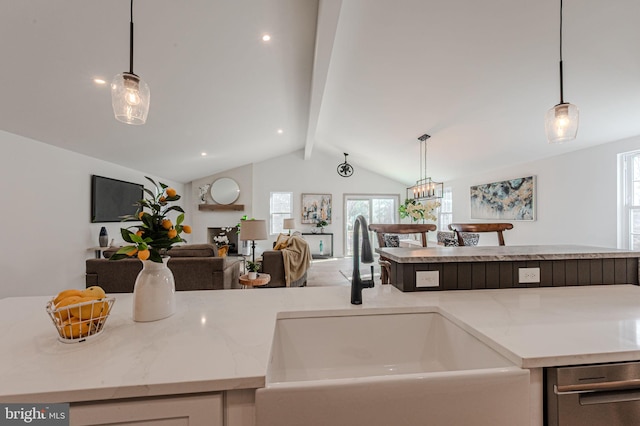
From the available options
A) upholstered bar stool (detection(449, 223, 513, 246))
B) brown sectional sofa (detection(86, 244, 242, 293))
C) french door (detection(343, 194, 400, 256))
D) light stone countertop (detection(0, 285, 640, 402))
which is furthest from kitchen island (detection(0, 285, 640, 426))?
french door (detection(343, 194, 400, 256))

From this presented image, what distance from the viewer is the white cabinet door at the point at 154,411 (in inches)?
23.2

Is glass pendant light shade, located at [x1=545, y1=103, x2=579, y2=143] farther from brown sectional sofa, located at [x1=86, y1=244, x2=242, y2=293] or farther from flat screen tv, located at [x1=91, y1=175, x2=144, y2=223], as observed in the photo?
flat screen tv, located at [x1=91, y1=175, x2=144, y2=223]

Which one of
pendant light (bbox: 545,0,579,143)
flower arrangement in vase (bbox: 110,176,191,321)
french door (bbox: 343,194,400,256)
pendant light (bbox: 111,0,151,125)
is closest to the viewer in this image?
→ flower arrangement in vase (bbox: 110,176,191,321)

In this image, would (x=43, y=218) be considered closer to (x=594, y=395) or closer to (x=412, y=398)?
(x=412, y=398)

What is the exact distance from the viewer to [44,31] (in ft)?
6.02

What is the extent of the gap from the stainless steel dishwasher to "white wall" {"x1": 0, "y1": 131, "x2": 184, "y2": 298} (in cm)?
419

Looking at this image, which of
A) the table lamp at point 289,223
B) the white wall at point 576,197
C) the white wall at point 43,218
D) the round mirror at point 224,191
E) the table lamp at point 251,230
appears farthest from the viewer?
the round mirror at point 224,191

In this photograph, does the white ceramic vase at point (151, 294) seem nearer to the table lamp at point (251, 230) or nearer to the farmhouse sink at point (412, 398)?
the farmhouse sink at point (412, 398)

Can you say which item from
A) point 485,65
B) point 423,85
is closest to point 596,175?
point 485,65

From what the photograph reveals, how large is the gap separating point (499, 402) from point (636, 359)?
42cm

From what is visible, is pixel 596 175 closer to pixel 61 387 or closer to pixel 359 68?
pixel 359 68

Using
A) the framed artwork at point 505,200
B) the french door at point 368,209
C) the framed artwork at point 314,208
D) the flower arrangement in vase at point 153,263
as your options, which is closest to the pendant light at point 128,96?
the flower arrangement in vase at point 153,263

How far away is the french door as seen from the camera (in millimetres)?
7805

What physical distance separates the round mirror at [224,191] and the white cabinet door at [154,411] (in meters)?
6.86
